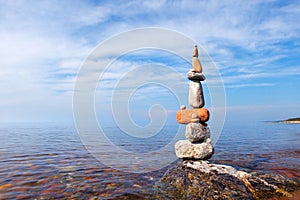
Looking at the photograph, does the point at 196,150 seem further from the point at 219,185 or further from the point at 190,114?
the point at 219,185

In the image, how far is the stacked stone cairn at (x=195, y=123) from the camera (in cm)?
1435

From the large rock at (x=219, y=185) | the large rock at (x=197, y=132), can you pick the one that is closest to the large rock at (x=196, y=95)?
the large rock at (x=197, y=132)

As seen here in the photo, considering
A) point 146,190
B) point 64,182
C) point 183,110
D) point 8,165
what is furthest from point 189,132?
point 8,165

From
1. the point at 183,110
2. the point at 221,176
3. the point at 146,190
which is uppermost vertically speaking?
the point at 183,110

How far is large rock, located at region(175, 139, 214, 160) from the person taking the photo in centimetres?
1424

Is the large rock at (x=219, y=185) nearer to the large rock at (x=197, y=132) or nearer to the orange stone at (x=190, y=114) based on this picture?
the large rock at (x=197, y=132)

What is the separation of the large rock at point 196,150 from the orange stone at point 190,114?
143 cm

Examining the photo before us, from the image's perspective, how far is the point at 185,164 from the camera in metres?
14.0

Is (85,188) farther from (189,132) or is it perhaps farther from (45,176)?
(189,132)

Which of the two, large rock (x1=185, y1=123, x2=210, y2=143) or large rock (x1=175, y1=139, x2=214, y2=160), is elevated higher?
large rock (x1=185, y1=123, x2=210, y2=143)

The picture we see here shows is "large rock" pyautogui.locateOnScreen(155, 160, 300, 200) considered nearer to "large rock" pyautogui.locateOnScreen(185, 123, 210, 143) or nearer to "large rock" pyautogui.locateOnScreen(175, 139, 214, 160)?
"large rock" pyautogui.locateOnScreen(175, 139, 214, 160)

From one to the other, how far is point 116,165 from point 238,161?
10430 millimetres

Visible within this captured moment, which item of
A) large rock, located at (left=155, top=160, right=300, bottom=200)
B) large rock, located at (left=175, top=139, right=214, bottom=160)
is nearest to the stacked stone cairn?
large rock, located at (left=175, top=139, right=214, bottom=160)

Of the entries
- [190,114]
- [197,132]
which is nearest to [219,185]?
[197,132]
